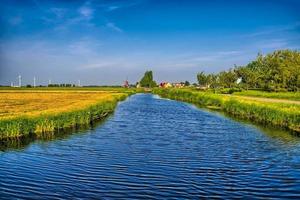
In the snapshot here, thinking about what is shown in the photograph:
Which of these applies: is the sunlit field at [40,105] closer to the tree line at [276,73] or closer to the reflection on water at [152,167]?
the reflection on water at [152,167]

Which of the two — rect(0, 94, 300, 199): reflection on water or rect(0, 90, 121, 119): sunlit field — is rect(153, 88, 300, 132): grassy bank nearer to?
rect(0, 94, 300, 199): reflection on water

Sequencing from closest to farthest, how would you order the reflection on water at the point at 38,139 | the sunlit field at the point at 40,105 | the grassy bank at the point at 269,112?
1. the reflection on water at the point at 38,139
2. the grassy bank at the point at 269,112
3. the sunlit field at the point at 40,105

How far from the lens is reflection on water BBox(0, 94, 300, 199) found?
13789 mm

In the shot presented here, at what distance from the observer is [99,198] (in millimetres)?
12797

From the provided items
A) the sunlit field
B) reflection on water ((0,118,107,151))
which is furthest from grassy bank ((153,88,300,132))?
the sunlit field

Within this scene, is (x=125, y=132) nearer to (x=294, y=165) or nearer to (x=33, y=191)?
(x=294, y=165)

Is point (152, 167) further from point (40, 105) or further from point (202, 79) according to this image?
point (202, 79)

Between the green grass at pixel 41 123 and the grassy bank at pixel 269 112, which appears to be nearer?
the green grass at pixel 41 123

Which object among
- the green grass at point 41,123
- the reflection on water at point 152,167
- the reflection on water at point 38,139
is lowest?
the reflection on water at point 152,167

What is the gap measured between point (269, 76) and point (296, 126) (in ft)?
194

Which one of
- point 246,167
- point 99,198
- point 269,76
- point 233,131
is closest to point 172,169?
point 246,167

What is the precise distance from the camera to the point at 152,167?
1764cm

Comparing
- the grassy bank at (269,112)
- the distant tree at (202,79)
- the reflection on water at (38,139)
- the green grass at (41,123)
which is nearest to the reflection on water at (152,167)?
the reflection on water at (38,139)

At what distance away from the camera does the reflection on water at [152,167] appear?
13789 millimetres
